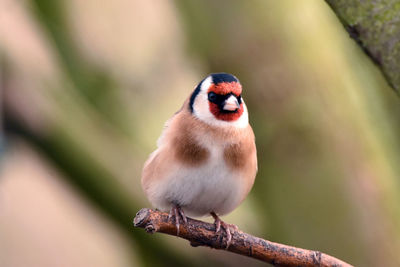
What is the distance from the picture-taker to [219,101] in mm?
2867

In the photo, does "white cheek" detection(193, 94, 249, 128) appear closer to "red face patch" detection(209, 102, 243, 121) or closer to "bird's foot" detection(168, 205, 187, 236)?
"red face patch" detection(209, 102, 243, 121)

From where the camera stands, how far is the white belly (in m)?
3.06

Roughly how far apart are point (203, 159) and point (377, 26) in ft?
3.50

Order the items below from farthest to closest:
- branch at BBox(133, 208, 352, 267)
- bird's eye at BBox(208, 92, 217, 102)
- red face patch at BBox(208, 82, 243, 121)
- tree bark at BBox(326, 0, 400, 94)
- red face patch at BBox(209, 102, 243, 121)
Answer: red face patch at BBox(209, 102, 243, 121)
bird's eye at BBox(208, 92, 217, 102)
red face patch at BBox(208, 82, 243, 121)
branch at BBox(133, 208, 352, 267)
tree bark at BBox(326, 0, 400, 94)

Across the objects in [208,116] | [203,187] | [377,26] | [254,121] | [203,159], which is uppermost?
[377,26]

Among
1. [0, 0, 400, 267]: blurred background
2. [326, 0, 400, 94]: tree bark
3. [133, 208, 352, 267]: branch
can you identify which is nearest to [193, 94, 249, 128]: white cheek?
[133, 208, 352, 267]: branch

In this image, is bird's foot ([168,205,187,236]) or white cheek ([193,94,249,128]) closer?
bird's foot ([168,205,187,236])

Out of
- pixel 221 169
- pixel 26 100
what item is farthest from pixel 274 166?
pixel 26 100

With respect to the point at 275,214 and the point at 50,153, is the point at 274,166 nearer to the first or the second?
the point at 275,214

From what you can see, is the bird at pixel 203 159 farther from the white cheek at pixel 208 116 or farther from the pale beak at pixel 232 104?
the pale beak at pixel 232 104

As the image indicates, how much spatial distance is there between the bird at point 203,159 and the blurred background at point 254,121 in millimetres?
1384

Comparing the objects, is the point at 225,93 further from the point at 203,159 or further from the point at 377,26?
the point at 377,26

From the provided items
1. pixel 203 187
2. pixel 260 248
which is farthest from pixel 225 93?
pixel 260 248

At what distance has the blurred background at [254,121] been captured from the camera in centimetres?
454
